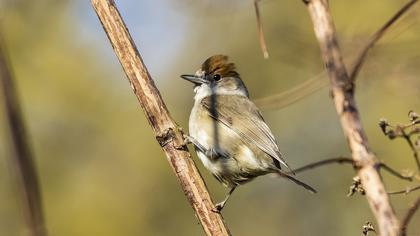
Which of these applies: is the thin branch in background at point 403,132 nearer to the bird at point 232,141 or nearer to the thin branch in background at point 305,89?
the thin branch in background at point 305,89

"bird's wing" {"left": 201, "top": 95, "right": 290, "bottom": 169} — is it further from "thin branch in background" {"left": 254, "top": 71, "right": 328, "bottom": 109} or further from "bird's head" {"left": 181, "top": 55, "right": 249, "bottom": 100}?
"thin branch in background" {"left": 254, "top": 71, "right": 328, "bottom": 109}

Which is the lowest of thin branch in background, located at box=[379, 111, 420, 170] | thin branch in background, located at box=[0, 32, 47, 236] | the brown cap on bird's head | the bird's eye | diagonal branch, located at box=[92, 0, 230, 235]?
thin branch in background, located at box=[379, 111, 420, 170]

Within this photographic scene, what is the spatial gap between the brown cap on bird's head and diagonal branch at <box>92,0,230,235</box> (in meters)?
2.74

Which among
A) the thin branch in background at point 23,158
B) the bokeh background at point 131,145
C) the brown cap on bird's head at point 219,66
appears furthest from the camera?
the bokeh background at point 131,145

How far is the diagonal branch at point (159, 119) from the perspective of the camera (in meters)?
2.81

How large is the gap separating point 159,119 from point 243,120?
7.70 feet

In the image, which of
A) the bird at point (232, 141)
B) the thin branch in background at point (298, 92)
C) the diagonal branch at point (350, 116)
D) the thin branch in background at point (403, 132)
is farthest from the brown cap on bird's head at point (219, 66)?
the diagonal branch at point (350, 116)

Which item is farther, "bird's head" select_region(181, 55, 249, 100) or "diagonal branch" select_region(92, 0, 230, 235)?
"bird's head" select_region(181, 55, 249, 100)

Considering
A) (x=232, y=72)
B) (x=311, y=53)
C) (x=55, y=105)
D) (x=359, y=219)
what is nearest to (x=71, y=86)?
(x=55, y=105)

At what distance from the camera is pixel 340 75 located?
3.52ft

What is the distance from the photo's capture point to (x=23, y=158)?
2.59 feet

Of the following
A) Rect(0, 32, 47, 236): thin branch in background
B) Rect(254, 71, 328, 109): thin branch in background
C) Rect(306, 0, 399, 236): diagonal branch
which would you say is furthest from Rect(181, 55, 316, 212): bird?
Rect(0, 32, 47, 236): thin branch in background

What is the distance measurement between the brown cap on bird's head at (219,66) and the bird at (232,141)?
0.21m

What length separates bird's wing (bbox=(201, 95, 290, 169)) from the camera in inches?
199
